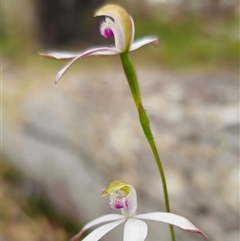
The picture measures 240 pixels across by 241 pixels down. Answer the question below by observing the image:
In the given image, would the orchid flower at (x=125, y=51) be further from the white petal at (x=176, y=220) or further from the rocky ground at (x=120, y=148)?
the rocky ground at (x=120, y=148)

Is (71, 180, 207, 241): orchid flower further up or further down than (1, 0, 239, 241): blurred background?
further up

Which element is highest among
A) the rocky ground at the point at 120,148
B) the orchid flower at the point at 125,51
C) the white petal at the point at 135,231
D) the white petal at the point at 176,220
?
the orchid flower at the point at 125,51

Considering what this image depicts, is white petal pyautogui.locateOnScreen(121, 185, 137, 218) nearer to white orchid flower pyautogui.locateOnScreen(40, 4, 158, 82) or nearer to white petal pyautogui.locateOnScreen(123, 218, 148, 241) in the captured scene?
white petal pyautogui.locateOnScreen(123, 218, 148, 241)

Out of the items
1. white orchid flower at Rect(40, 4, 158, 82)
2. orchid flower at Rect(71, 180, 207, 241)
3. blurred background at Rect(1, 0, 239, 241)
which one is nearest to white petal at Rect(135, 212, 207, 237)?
orchid flower at Rect(71, 180, 207, 241)

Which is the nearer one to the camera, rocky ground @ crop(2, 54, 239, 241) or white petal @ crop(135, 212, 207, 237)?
white petal @ crop(135, 212, 207, 237)

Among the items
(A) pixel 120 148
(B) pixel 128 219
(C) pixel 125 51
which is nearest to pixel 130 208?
(B) pixel 128 219

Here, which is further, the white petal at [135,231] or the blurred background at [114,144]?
the blurred background at [114,144]

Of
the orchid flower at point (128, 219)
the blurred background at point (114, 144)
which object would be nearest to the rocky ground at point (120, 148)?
the blurred background at point (114, 144)

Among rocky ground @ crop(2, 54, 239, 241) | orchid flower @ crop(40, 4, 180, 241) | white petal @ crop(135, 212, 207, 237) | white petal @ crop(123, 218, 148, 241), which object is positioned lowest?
rocky ground @ crop(2, 54, 239, 241)

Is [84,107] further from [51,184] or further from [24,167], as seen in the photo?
[24,167]
